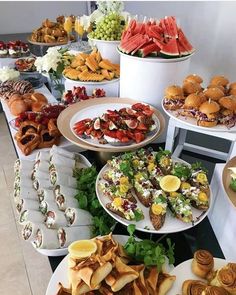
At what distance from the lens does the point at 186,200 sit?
80cm

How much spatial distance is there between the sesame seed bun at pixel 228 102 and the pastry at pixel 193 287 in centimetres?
58

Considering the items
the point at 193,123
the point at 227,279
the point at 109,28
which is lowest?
the point at 227,279

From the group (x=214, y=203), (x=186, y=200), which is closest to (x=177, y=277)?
(x=186, y=200)

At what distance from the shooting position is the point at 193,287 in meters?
0.64

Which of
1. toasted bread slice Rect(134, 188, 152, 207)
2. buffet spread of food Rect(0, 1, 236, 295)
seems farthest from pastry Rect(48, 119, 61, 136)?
toasted bread slice Rect(134, 188, 152, 207)

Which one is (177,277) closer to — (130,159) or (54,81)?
(130,159)

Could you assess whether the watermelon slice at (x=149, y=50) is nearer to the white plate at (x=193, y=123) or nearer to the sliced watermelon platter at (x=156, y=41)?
the sliced watermelon platter at (x=156, y=41)

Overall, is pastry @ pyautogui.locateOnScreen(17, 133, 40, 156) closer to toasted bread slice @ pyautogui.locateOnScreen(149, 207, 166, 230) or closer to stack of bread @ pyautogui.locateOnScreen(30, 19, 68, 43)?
toasted bread slice @ pyautogui.locateOnScreen(149, 207, 166, 230)

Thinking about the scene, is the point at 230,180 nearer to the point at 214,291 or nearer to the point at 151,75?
the point at 214,291

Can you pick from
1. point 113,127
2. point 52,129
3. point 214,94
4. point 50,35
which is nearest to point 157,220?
point 113,127

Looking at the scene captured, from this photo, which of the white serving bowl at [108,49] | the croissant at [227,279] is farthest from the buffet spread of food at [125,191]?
the white serving bowl at [108,49]

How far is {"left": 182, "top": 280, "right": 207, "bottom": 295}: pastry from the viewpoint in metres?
0.63

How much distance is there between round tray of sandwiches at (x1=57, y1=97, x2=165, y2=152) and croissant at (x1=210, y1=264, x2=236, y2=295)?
0.50 meters

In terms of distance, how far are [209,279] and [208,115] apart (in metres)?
0.51
